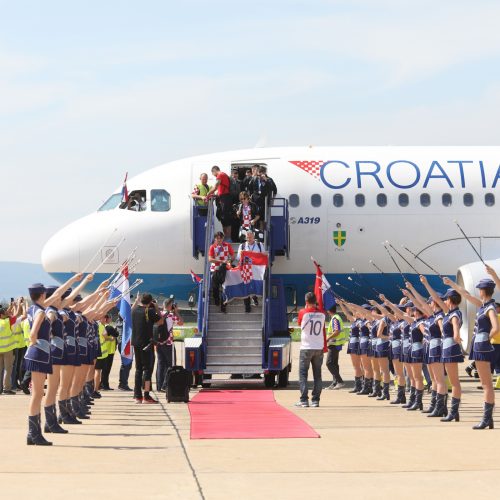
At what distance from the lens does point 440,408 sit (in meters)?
16.7

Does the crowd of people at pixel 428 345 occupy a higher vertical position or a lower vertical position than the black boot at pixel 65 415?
higher

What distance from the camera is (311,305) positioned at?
63.4ft

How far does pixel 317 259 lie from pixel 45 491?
20907 mm

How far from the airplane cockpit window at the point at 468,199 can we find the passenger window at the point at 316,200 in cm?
385

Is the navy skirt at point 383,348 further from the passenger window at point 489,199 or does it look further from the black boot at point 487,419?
the passenger window at point 489,199

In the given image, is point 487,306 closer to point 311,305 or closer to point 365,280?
point 311,305

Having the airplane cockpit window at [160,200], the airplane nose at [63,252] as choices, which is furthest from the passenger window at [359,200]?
the airplane nose at [63,252]

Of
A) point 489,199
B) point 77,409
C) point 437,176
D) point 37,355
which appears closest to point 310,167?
point 437,176

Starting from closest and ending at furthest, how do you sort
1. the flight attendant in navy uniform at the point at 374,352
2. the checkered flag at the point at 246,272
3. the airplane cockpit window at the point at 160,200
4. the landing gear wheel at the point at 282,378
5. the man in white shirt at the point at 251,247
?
the flight attendant in navy uniform at the point at 374,352 < the landing gear wheel at the point at 282,378 < the checkered flag at the point at 246,272 < the man in white shirt at the point at 251,247 < the airplane cockpit window at the point at 160,200

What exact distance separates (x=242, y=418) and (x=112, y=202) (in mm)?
16180

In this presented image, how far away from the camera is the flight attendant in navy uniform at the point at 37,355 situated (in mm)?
13117

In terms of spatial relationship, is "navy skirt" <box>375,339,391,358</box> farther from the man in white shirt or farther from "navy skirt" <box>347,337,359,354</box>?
the man in white shirt

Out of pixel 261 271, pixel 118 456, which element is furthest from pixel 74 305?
pixel 261 271

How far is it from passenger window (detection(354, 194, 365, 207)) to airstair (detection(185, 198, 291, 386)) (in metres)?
5.06
